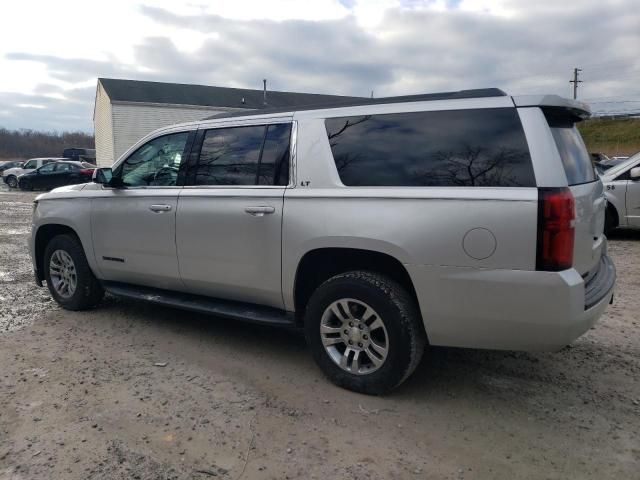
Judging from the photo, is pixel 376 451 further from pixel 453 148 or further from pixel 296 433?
pixel 453 148

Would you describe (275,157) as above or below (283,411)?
above

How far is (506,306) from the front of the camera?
3.05m

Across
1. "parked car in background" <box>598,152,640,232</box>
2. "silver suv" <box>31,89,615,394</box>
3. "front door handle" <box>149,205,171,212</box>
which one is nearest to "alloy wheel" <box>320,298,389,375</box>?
"silver suv" <box>31,89,615,394</box>

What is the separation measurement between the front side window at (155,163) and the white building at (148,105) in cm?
2682

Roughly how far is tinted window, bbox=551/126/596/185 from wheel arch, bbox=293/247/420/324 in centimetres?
117

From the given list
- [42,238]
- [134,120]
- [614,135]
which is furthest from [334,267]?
[614,135]

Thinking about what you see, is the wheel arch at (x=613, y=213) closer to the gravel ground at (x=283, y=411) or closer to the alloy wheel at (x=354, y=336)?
the gravel ground at (x=283, y=411)

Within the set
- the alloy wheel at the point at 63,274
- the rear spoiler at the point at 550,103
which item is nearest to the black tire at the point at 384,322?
the rear spoiler at the point at 550,103

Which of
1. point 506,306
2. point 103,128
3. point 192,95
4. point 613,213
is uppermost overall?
point 192,95

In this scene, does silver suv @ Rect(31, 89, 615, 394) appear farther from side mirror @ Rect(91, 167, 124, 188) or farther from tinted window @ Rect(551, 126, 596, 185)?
side mirror @ Rect(91, 167, 124, 188)

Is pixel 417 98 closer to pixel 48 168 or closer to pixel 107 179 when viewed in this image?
pixel 107 179

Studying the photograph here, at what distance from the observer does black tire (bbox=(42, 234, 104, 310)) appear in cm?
532

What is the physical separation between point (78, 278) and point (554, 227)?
4509 mm

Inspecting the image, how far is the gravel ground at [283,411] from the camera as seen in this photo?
9.33 ft
